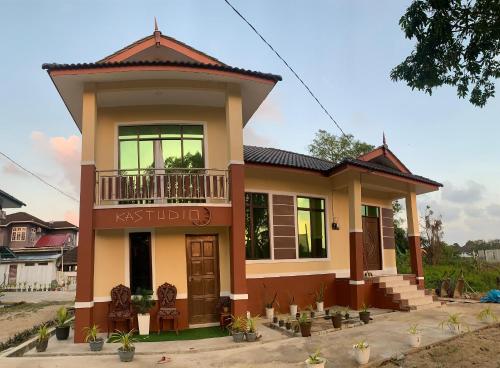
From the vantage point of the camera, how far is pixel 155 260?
994cm

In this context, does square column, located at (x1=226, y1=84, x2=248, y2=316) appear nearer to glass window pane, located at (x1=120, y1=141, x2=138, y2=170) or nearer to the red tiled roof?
glass window pane, located at (x1=120, y1=141, x2=138, y2=170)

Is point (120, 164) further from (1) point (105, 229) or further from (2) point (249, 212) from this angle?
(2) point (249, 212)

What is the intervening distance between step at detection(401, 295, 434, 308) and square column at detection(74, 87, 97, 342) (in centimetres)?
771

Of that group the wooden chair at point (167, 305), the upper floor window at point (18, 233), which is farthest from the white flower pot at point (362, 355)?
the upper floor window at point (18, 233)

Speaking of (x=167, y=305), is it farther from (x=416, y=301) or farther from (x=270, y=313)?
(x=416, y=301)

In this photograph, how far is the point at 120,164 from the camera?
1049cm

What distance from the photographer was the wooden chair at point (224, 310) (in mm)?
9125

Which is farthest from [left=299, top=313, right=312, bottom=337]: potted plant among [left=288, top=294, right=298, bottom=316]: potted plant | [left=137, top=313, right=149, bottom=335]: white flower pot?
[left=137, top=313, right=149, bottom=335]: white flower pot

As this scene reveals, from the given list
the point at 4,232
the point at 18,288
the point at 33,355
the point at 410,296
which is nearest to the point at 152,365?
the point at 33,355

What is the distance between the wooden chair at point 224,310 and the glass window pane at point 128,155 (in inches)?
148

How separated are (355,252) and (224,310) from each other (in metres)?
4.17

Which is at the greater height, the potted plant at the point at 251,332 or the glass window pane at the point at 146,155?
the glass window pane at the point at 146,155

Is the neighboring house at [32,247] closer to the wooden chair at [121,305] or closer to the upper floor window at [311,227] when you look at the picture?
the wooden chair at [121,305]

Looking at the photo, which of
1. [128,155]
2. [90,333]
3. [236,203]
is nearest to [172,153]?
[128,155]
